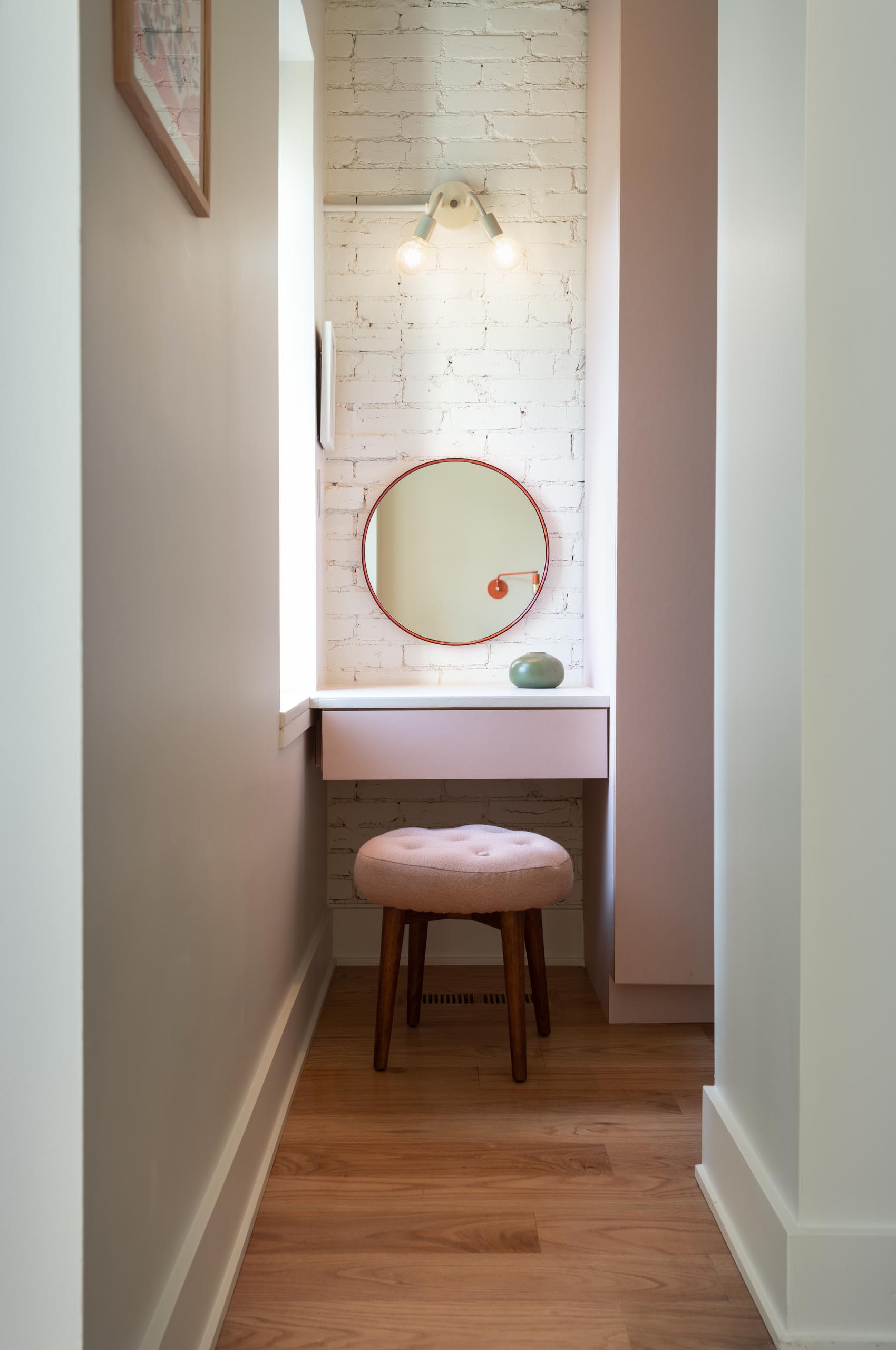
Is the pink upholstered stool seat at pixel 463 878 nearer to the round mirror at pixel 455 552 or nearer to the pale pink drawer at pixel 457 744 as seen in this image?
the pale pink drawer at pixel 457 744

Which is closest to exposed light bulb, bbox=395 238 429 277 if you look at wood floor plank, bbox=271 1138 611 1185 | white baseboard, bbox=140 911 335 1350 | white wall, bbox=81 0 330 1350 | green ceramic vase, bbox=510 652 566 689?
white wall, bbox=81 0 330 1350

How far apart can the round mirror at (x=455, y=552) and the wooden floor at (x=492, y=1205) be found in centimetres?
113

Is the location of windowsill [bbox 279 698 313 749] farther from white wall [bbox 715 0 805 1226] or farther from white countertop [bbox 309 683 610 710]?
white wall [bbox 715 0 805 1226]

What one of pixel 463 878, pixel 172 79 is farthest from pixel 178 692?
pixel 463 878

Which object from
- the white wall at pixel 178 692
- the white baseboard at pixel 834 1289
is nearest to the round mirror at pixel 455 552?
the white wall at pixel 178 692

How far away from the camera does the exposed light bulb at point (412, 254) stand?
107 inches

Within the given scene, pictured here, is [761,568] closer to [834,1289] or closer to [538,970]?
[834,1289]

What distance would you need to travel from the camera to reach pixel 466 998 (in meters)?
2.55

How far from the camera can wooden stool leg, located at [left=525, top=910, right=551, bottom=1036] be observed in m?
2.25

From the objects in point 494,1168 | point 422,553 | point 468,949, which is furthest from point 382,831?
point 494,1168

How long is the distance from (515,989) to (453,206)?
2094 mm

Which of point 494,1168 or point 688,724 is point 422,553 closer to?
point 688,724

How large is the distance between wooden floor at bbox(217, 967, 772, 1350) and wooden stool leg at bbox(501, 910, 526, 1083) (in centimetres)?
6

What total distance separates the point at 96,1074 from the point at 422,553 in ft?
6.94
